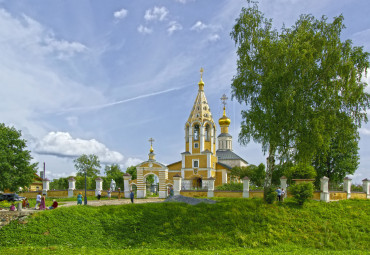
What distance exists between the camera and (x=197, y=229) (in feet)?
52.9

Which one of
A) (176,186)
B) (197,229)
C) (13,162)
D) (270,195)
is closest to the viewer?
(197,229)

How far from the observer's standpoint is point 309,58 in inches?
714

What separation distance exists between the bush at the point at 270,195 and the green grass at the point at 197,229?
441 mm

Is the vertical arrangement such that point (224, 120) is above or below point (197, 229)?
above

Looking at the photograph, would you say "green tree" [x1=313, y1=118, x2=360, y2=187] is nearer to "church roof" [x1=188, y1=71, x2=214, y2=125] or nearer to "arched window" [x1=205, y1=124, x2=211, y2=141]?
"arched window" [x1=205, y1=124, x2=211, y2=141]

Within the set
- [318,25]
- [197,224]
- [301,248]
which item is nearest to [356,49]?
[318,25]

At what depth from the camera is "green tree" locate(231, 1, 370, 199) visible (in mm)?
18328

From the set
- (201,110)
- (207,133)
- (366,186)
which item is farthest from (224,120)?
(366,186)

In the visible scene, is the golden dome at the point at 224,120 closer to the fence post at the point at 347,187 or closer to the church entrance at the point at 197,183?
the church entrance at the point at 197,183

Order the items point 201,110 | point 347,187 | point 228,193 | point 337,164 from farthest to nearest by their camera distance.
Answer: point 201,110
point 337,164
point 347,187
point 228,193

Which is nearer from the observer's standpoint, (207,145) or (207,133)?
(207,145)

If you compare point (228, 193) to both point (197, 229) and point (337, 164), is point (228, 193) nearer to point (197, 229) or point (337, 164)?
point (197, 229)

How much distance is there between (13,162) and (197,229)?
21484 millimetres

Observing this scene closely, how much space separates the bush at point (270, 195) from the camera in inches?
746
